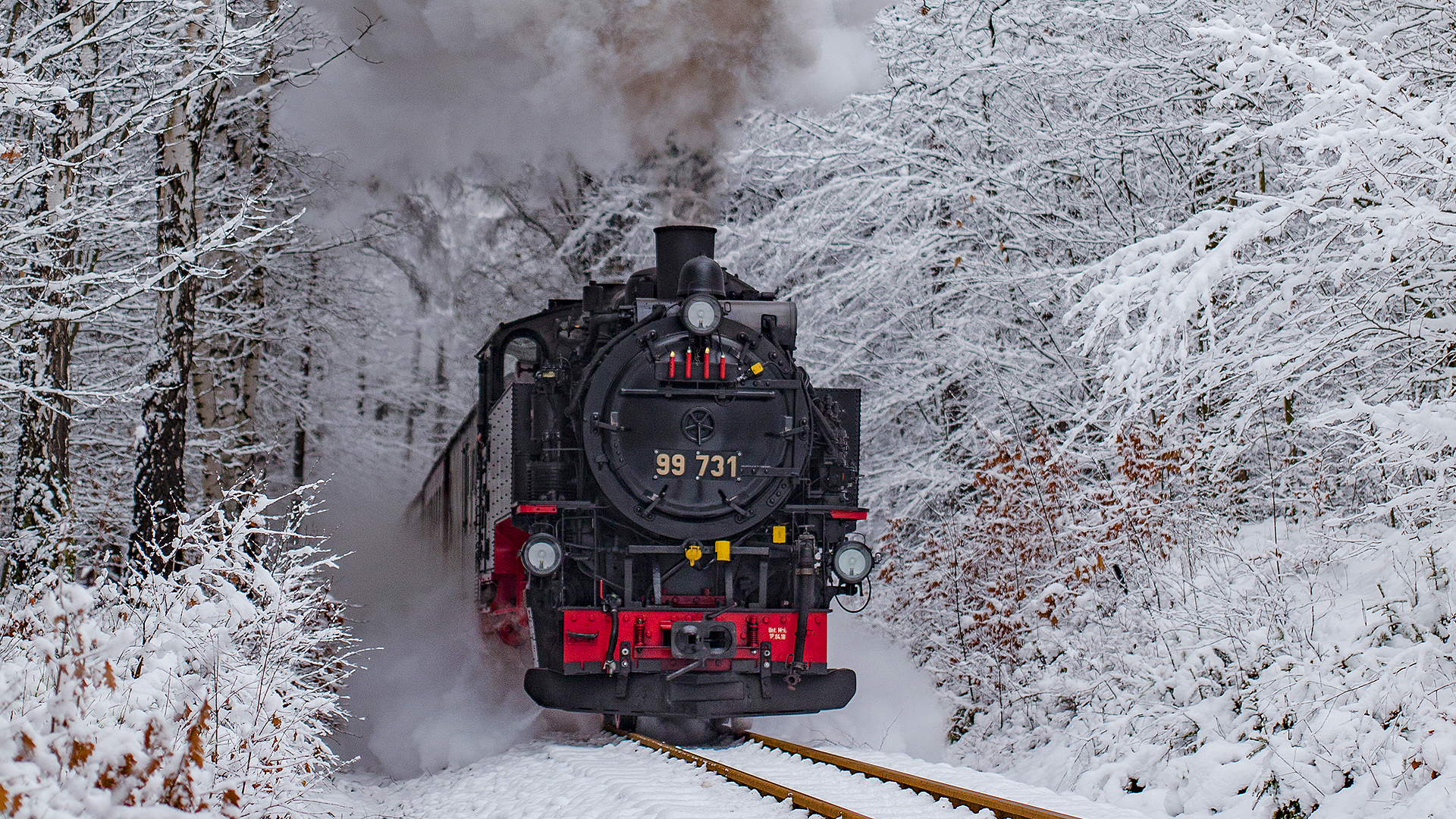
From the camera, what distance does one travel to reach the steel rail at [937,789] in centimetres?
488

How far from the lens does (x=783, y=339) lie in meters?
8.59

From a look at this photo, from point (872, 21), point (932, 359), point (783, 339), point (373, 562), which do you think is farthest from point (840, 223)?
point (373, 562)

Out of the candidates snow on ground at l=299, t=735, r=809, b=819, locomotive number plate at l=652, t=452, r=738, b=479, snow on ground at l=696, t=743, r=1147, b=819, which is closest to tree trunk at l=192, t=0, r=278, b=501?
snow on ground at l=299, t=735, r=809, b=819

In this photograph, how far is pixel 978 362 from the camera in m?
11.2

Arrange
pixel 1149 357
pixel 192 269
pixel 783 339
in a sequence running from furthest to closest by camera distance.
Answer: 1. pixel 783 339
2. pixel 192 269
3. pixel 1149 357

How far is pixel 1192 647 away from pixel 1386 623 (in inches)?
42.2

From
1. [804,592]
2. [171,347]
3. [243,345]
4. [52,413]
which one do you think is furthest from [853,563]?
[243,345]

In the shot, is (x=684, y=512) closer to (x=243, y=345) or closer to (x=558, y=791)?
(x=558, y=791)

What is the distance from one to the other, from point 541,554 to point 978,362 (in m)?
4.86

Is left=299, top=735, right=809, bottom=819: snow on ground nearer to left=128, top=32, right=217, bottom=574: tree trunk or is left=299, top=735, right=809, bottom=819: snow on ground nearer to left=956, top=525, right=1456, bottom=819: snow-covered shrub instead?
left=956, top=525, right=1456, bottom=819: snow-covered shrub

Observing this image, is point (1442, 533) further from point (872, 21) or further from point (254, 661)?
point (872, 21)

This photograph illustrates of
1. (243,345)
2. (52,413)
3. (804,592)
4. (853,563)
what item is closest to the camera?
(804,592)

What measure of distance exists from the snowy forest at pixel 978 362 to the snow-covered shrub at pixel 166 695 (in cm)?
2

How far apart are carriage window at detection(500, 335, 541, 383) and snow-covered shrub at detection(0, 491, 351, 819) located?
3454 millimetres
